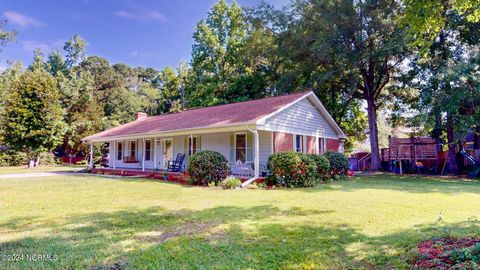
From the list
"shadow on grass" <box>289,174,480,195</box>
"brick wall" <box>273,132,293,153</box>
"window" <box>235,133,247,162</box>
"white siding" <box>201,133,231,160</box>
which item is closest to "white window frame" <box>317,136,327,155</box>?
"brick wall" <box>273,132,293,153</box>

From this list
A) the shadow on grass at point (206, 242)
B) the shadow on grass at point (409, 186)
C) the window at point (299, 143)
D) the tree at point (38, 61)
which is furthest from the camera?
the tree at point (38, 61)

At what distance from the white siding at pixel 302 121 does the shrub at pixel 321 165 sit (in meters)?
2.16

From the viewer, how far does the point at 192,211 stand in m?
6.84

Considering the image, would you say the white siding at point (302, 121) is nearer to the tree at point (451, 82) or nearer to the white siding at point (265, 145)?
the white siding at point (265, 145)

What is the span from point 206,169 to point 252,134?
3601 mm

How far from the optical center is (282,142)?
14.5 metres

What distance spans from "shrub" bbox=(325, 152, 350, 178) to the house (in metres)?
1.83

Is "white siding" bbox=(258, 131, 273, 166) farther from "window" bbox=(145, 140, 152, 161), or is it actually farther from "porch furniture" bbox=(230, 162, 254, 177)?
"window" bbox=(145, 140, 152, 161)

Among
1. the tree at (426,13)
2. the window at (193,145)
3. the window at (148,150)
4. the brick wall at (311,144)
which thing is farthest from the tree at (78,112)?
the tree at (426,13)

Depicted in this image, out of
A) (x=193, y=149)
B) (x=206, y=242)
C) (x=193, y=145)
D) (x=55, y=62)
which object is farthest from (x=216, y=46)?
(x=206, y=242)

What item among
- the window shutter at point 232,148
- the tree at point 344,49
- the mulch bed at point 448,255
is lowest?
the mulch bed at point 448,255

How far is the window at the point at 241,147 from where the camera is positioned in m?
14.8

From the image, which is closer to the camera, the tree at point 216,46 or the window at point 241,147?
the window at point 241,147

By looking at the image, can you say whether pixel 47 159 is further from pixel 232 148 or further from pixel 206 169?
pixel 206 169
